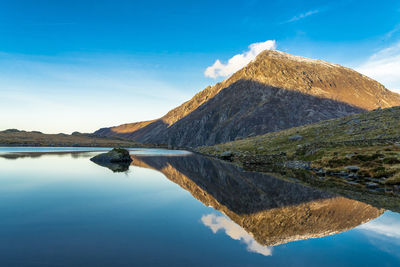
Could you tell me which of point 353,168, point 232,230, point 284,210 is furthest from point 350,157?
point 232,230

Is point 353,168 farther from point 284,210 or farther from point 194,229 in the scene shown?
point 194,229

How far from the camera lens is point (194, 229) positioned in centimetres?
1365

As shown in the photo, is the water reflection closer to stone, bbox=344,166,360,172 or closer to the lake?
the lake

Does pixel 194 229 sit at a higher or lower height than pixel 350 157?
lower

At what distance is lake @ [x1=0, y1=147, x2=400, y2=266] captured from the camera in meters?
10.2

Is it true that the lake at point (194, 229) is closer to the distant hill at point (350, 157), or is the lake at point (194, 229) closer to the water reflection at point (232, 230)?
the water reflection at point (232, 230)

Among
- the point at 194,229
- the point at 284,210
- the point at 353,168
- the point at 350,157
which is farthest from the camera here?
the point at 350,157

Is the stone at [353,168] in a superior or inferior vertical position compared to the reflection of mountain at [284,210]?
superior

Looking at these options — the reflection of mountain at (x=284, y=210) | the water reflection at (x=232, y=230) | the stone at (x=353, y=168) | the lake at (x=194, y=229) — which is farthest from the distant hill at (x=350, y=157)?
the water reflection at (x=232, y=230)

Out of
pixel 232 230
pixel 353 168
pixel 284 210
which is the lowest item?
pixel 232 230

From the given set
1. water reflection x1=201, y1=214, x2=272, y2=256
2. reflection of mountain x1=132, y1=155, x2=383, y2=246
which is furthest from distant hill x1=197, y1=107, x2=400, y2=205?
water reflection x1=201, y1=214, x2=272, y2=256

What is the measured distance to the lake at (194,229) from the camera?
10.2 metres

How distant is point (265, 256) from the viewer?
10539 mm

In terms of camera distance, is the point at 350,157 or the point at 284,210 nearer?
the point at 284,210
